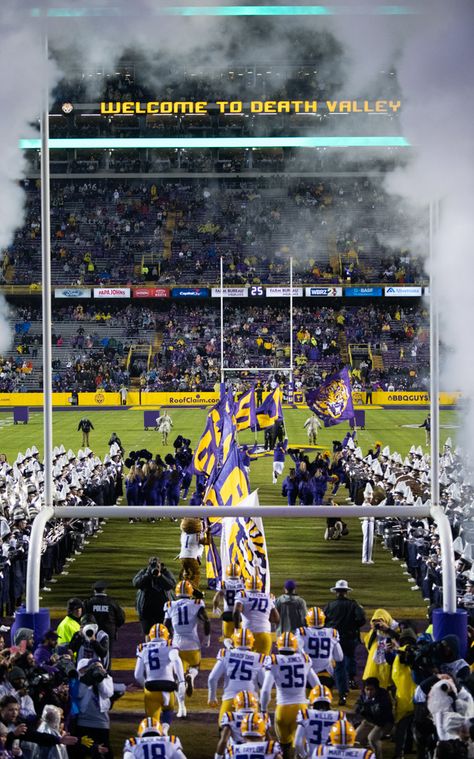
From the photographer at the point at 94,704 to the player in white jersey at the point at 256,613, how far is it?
1.81m

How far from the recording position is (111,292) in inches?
1831

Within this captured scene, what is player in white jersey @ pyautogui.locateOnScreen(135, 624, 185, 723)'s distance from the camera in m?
7.60

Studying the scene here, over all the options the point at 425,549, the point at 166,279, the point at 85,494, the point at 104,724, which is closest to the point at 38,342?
the point at 166,279

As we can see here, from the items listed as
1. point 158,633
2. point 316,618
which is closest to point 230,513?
point 158,633

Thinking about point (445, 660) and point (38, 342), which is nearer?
point (445, 660)

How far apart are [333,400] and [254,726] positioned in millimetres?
16751

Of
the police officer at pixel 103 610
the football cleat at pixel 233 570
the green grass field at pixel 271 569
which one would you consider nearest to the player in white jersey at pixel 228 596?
the football cleat at pixel 233 570

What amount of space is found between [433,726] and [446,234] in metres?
9.37

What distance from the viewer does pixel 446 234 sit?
49.4 ft

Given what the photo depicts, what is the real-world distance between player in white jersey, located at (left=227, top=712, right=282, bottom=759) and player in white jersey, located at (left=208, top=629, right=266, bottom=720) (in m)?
1.34

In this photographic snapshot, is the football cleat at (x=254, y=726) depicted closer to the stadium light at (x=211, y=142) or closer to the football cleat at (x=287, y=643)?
the football cleat at (x=287, y=643)

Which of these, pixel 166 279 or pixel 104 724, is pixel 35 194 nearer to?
pixel 166 279

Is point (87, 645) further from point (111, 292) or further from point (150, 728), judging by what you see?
point (111, 292)

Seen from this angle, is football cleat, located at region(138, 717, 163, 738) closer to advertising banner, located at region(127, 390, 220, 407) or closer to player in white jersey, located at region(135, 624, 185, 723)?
player in white jersey, located at region(135, 624, 185, 723)
